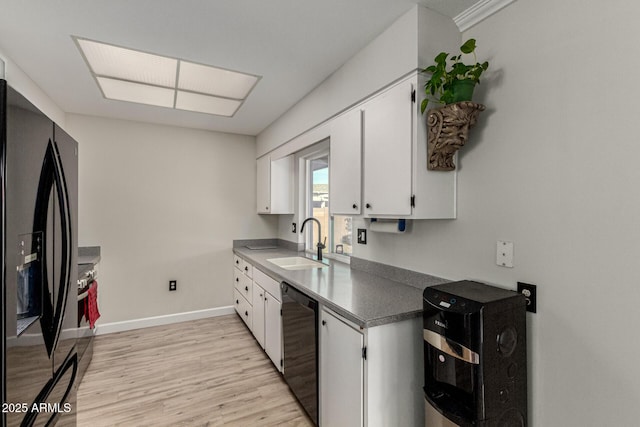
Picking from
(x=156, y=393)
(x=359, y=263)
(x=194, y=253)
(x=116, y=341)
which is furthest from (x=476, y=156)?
(x=116, y=341)

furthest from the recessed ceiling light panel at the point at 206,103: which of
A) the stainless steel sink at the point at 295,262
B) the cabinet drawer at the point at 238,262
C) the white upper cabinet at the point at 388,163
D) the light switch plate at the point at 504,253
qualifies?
the light switch plate at the point at 504,253

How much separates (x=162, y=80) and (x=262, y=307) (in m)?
2.15

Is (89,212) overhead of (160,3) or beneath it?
beneath

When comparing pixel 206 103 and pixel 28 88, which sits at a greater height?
pixel 206 103

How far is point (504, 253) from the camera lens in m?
1.49

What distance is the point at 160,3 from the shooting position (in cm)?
160

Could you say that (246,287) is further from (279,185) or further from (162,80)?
(162,80)

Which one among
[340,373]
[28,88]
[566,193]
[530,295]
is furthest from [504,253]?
[28,88]

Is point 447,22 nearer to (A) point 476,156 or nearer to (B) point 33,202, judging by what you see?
(A) point 476,156

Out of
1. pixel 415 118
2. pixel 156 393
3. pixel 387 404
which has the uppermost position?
pixel 415 118

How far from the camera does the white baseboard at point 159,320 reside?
3438mm

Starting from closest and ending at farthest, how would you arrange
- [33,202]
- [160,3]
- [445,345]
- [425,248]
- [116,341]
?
1. [33,202]
2. [445,345]
3. [160,3]
4. [425,248]
5. [116,341]

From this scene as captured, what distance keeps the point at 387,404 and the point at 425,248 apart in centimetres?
90

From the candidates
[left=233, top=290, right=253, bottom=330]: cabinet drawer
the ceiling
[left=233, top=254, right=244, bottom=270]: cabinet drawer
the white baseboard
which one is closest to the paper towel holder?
the ceiling
